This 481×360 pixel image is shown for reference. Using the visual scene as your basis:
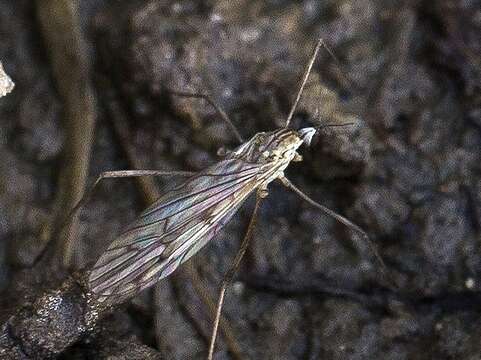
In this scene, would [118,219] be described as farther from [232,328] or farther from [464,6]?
[464,6]

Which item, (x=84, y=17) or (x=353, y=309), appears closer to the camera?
(x=353, y=309)

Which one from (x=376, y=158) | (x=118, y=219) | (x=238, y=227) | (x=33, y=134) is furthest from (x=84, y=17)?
(x=376, y=158)

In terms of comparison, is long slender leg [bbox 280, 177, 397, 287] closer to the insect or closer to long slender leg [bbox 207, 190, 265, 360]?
the insect

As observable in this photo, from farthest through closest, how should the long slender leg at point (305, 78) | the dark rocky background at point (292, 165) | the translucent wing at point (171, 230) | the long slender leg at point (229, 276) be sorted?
1. the long slender leg at point (305, 78)
2. the dark rocky background at point (292, 165)
3. the long slender leg at point (229, 276)
4. the translucent wing at point (171, 230)

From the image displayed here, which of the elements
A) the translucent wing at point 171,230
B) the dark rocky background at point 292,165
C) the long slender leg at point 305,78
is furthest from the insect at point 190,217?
the dark rocky background at point 292,165

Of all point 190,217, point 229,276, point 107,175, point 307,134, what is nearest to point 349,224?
point 307,134

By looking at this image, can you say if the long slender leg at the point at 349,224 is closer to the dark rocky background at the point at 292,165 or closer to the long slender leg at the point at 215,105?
the dark rocky background at the point at 292,165

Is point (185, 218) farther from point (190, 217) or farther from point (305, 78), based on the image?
point (305, 78)
